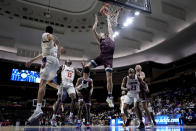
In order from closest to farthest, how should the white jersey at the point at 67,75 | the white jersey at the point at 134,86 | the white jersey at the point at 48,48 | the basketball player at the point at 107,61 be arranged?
1. the white jersey at the point at 48,48
2. the basketball player at the point at 107,61
3. the white jersey at the point at 134,86
4. the white jersey at the point at 67,75

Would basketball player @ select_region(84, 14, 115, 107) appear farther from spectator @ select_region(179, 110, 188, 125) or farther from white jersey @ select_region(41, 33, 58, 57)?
spectator @ select_region(179, 110, 188, 125)

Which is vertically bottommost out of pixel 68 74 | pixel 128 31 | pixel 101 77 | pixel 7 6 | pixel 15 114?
pixel 15 114

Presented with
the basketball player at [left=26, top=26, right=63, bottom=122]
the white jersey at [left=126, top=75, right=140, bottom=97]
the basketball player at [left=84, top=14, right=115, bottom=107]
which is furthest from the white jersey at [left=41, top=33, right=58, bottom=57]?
the white jersey at [left=126, top=75, right=140, bottom=97]

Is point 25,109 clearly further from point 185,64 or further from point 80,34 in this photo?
point 185,64

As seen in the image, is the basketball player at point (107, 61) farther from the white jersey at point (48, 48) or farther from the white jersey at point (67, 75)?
the white jersey at point (67, 75)

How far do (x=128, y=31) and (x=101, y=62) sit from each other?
12.6m

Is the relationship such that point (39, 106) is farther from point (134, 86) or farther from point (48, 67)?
point (134, 86)

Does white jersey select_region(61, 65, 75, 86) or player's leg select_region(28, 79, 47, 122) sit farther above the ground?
white jersey select_region(61, 65, 75, 86)

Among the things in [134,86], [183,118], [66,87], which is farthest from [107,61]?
[183,118]

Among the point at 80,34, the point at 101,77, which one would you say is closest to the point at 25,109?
the point at 101,77

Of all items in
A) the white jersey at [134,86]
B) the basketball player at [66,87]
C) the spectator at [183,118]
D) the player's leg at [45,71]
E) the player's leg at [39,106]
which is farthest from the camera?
the spectator at [183,118]

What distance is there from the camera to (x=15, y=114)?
2180 centimetres

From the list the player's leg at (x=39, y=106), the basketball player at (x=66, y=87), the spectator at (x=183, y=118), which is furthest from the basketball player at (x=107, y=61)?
the spectator at (x=183, y=118)

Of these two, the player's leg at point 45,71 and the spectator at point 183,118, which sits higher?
the player's leg at point 45,71
